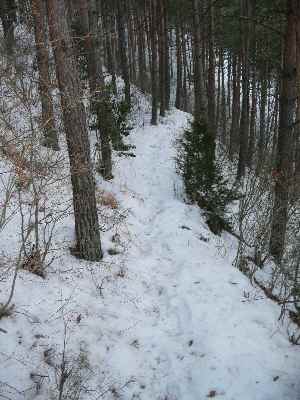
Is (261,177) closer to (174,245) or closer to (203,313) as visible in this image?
(174,245)

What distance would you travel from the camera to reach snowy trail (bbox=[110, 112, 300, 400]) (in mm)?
4156

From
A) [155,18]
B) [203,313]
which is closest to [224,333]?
[203,313]

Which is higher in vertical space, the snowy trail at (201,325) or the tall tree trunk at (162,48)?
the tall tree trunk at (162,48)

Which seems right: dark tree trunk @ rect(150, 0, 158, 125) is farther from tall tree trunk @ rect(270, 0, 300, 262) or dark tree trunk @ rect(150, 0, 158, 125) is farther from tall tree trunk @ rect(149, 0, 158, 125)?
tall tree trunk @ rect(270, 0, 300, 262)

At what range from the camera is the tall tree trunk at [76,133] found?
5176mm

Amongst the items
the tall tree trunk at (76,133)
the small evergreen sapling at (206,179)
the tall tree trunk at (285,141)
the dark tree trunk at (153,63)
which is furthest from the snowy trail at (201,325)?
the dark tree trunk at (153,63)

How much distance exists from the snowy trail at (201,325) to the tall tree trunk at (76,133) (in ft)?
3.38

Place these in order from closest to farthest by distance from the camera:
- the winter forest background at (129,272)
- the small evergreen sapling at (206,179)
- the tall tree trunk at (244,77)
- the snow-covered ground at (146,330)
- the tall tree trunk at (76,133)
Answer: the snow-covered ground at (146,330), the winter forest background at (129,272), the tall tree trunk at (76,133), the small evergreen sapling at (206,179), the tall tree trunk at (244,77)

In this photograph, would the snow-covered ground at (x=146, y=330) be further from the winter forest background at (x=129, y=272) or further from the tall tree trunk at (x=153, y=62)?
the tall tree trunk at (x=153, y=62)

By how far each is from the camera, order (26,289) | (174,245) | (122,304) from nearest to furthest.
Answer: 1. (26,289)
2. (122,304)
3. (174,245)

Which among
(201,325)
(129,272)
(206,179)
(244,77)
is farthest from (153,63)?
(201,325)

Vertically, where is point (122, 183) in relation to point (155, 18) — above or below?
below

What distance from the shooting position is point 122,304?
546 centimetres

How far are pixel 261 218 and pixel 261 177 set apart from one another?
0.86m
